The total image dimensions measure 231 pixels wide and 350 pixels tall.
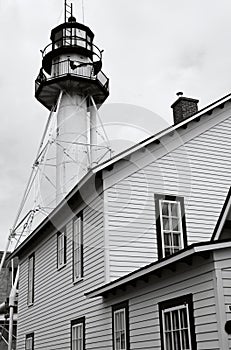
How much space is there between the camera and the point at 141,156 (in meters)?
14.2

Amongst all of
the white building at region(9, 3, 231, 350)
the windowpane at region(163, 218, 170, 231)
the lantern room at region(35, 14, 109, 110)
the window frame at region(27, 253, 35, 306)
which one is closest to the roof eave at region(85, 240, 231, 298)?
the white building at region(9, 3, 231, 350)

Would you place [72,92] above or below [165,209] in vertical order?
above

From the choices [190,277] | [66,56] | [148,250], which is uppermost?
[66,56]

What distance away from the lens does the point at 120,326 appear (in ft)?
40.1

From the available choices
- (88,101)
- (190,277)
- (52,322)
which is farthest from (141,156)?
(88,101)

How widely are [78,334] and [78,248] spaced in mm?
2424

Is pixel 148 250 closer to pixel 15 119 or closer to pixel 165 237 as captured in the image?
pixel 165 237

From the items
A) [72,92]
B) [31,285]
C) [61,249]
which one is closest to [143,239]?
[61,249]

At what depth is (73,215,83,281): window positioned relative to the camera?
14.8 meters

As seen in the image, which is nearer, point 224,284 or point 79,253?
point 224,284

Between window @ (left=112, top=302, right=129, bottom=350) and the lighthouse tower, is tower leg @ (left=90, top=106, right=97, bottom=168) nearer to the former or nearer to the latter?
the lighthouse tower

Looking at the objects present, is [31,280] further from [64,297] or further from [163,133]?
[163,133]

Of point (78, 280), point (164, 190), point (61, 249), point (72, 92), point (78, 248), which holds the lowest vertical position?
point (78, 280)

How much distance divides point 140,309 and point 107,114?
14.2 meters
